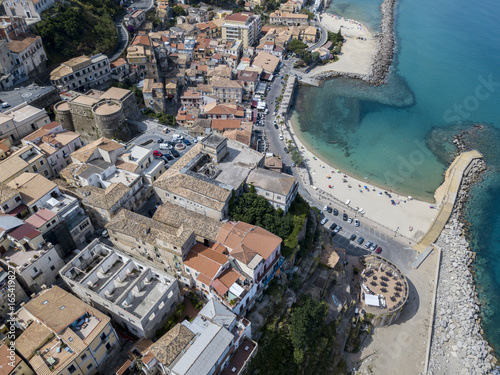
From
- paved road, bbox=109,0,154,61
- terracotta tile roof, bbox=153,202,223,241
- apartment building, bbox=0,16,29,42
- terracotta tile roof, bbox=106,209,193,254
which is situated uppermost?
apartment building, bbox=0,16,29,42

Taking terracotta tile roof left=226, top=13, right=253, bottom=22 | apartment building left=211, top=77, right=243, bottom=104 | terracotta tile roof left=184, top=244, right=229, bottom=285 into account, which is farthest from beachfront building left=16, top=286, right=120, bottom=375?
terracotta tile roof left=226, top=13, right=253, bottom=22

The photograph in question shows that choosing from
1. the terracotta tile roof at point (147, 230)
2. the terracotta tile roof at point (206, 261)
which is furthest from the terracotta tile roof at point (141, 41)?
the terracotta tile roof at point (206, 261)

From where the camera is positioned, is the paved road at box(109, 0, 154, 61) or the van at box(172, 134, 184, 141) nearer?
the van at box(172, 134, 184, 141)

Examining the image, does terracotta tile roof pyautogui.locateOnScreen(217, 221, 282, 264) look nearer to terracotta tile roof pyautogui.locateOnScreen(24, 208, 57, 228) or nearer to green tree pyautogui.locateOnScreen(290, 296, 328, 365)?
green tree pyautogui.locateOnScreen(290, 296, 328, 365)

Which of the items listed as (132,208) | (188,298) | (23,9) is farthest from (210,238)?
(23,9)

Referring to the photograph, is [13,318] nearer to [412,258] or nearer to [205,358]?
[205,358]
